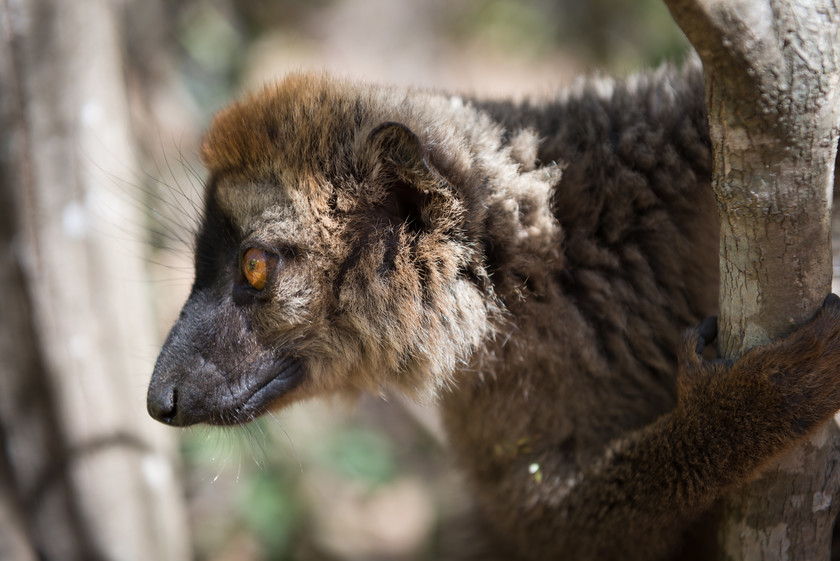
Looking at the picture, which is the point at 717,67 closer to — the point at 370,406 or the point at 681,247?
the point at 681,247

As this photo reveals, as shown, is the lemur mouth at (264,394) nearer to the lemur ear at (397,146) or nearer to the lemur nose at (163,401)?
the lemur nose at (163,401)

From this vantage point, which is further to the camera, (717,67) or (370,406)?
(370,406)

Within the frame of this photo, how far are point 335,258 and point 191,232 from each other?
2.96 ft

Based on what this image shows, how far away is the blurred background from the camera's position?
3.97m

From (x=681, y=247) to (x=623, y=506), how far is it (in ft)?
3.54

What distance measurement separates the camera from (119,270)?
419 cm

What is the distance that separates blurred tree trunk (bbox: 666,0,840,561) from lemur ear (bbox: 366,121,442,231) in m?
0.98

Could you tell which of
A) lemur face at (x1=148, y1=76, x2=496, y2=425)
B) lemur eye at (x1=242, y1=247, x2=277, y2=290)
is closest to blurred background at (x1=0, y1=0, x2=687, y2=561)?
lemur face at (x1=148, y1=76, x2=496, y2=425)

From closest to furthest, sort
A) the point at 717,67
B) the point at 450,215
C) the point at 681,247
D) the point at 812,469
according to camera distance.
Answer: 1. the point at 717,67
2. the point at 812,469
3. the point at 450,215
4. the point at 681,247

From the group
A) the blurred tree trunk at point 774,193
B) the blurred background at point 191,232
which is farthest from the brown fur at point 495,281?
the blurred background at point 191,232

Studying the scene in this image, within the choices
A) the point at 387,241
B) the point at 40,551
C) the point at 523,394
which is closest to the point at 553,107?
the point at 387,241

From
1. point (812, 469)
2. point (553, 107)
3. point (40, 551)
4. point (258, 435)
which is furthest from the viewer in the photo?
point (40, 551)

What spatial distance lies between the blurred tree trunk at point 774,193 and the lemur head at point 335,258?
905 mm

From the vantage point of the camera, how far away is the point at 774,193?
214 cm
